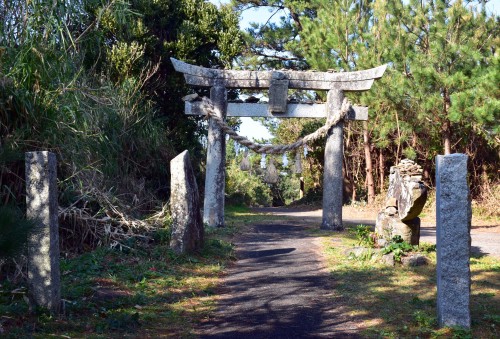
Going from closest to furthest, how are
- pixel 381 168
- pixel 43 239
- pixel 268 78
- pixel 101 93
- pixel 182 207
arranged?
1. pixel 43 239
2. pixel 182 207
3. pixel 101 93
4. pixel 268 78
5. pixel 381 168

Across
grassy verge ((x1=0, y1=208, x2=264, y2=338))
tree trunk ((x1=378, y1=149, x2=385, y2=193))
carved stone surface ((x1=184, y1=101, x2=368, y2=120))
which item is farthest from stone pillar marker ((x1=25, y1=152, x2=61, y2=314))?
tree trunk ((x1=378, y1=149, x2=385, y2=193))

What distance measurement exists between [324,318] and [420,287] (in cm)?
175

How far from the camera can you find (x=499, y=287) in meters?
7.17

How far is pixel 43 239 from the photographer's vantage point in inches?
223

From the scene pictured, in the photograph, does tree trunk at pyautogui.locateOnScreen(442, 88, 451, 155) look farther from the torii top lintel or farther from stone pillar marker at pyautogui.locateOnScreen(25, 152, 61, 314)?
stone pillar marker at pyautogui.locateOnScreen(25, 152, 61, 314)

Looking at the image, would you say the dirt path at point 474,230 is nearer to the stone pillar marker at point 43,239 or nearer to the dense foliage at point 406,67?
the dense foliage at point 406,67

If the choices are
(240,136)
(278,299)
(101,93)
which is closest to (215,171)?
(240,136)

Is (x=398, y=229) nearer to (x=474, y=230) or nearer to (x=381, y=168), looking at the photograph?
(x=474, y=230)

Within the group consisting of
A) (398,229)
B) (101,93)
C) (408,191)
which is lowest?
(398,229)

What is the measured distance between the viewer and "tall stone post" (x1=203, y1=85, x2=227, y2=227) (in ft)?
44.0

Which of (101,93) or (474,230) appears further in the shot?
(474,230)

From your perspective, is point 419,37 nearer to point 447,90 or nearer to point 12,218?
point 447,90

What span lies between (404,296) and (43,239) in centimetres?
388

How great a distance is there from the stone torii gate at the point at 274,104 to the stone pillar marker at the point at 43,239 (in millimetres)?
7786
